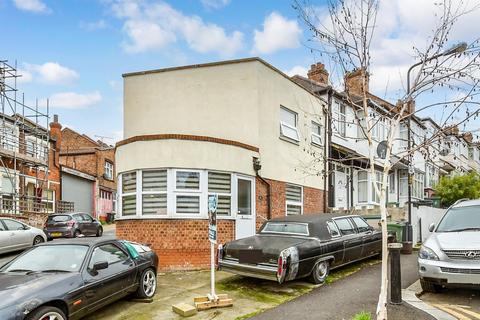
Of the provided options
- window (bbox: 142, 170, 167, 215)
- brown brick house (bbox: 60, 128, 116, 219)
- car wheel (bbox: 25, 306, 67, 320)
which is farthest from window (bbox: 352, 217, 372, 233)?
brown brick house (bbox: 60, 128, 116, 219)

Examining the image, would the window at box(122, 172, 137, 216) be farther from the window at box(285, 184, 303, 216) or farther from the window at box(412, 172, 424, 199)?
the window at box(412, 172, 424, 199)

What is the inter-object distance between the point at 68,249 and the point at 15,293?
1.68 m

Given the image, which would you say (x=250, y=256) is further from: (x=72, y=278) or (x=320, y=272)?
(x=72, y=278)

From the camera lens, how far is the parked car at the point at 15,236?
1539 cm

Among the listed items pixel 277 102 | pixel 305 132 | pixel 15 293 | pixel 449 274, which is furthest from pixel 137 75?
pixel 449 274

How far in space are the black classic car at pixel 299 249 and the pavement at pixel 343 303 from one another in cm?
50

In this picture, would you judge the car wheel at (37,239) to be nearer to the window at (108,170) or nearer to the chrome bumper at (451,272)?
the chrome bumper at (451,272)

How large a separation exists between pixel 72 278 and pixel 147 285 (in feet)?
6.90

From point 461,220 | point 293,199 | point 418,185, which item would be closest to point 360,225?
point 461,220

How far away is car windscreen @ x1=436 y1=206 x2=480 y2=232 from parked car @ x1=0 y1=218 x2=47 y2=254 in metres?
14.0

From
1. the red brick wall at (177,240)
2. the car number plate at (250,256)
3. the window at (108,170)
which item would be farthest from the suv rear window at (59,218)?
the window at (108,170)

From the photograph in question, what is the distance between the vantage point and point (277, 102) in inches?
596

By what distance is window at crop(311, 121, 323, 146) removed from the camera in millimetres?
17247

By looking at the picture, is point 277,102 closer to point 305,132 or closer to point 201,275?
point 305,132
